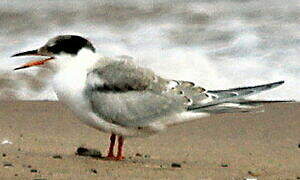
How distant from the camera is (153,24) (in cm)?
1426

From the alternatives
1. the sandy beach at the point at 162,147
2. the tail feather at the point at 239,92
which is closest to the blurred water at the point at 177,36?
the sandy beach at the point at 162,147

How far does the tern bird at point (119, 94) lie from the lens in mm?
5793

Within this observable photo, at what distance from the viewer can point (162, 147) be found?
725 centimetres

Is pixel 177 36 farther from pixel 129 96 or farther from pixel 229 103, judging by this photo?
pixel 129 96

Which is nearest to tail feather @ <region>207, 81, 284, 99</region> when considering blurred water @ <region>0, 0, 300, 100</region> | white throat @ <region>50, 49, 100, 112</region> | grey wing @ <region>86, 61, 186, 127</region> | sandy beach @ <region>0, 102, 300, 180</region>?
grey wing @ <region>86, 61, 186, 127</region>

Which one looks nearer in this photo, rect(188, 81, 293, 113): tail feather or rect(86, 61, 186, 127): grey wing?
rect(86, 61, 186, 127): grey wing

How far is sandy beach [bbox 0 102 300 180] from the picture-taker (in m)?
5.56

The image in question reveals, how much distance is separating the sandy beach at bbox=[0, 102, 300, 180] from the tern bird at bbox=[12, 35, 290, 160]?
1.09 feet

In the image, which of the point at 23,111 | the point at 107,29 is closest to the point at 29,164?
the point at 23,111

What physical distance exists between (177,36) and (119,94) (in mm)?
7709

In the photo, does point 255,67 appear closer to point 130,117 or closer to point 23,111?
point 23,111

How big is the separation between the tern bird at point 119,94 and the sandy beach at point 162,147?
0.33 metres

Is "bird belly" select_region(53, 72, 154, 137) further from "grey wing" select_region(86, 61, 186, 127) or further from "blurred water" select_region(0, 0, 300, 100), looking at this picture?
"blurred water" select_region(0, 0, 300, 100)

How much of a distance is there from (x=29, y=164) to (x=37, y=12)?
396 inches
